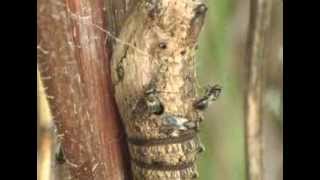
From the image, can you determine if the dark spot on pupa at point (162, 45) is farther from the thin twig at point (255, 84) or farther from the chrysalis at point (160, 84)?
the thin twig at point (255, 84)

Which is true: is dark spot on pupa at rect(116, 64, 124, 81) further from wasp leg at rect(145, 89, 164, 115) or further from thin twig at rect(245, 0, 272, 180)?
thin twig at rect(245, 0, 272, 180)

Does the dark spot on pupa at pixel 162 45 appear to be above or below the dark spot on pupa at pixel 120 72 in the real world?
above

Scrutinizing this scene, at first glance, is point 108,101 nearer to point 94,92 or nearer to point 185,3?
point 94,92

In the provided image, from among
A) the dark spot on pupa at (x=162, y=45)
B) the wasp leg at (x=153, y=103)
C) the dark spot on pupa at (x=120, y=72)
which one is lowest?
the wasp leg at (x=153, y=103)

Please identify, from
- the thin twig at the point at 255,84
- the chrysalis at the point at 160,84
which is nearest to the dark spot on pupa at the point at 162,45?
the chrysalis at the point at 160,84

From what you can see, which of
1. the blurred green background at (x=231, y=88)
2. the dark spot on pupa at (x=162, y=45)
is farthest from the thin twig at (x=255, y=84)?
the dark spot on pupa at (x=162, y=45)

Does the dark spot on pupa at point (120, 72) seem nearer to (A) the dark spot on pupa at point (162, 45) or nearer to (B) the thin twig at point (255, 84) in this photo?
(A) the dark spot on pupa at point (162, 45)

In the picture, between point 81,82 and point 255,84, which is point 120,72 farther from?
point 255,84
